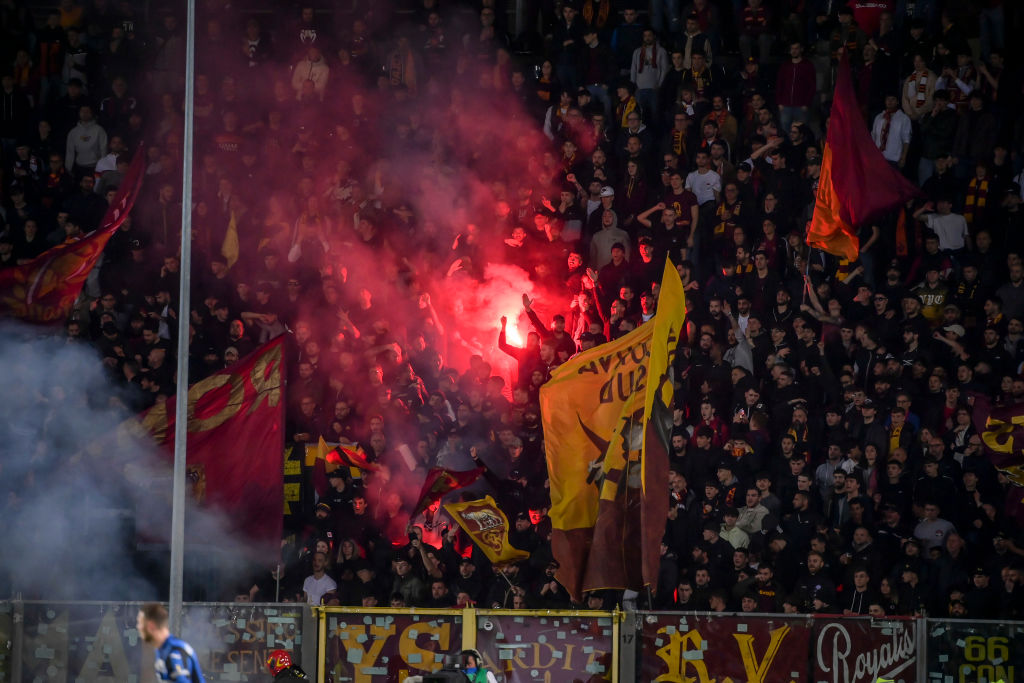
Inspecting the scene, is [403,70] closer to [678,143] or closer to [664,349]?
[678,143]

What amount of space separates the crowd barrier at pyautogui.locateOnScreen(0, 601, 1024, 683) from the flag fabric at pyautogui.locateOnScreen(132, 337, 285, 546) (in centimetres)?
161

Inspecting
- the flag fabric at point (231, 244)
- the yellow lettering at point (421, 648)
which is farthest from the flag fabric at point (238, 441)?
the flag fabric at point (231, 244)

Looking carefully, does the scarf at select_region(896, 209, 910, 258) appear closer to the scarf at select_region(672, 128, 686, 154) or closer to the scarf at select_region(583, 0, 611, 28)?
the scarf at select_region(672, 128, 686, 154)

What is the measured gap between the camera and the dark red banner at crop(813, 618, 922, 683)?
1192 cm

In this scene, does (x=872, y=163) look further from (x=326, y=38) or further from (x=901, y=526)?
(x=326, y=38)

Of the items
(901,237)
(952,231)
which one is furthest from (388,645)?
(952,231)

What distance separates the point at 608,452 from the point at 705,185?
495 centimetres

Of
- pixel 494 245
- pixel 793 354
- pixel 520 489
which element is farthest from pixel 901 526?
pixel 494 245

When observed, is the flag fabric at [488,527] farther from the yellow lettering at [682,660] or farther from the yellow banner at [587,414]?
the yellow lettering at [682,660]

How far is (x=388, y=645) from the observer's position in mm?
12586

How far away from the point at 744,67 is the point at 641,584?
7369 millimetres

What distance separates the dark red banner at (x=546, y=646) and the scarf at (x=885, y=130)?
6.92 metres

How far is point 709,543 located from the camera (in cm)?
1348

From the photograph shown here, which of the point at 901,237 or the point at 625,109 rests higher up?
the point at 625,109
